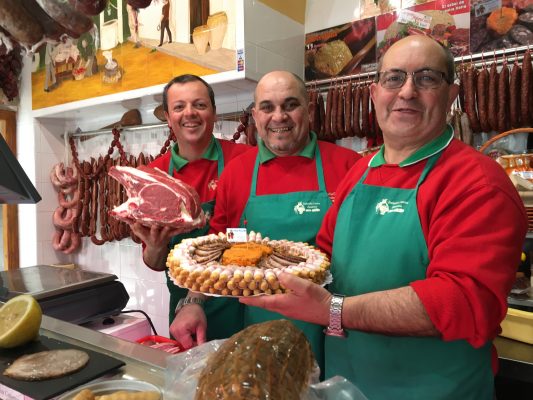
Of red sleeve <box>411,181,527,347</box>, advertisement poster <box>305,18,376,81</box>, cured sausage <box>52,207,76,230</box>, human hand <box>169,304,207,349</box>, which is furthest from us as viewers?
cured sausage <box>52,207,76,230</box>

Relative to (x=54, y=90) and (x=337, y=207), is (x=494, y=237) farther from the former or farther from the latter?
(x=54, y=90)

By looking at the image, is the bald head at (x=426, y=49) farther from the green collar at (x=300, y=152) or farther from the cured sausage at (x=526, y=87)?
the cured sausage at (x=526, y=87)

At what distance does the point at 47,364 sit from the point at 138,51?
128 inches

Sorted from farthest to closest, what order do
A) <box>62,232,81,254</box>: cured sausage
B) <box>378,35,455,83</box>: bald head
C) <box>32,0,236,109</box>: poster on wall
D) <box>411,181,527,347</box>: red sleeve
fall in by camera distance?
<box>62,232,81,254</box>: cured sausage
<box>32,0,236,109</box>: poster on wall
<box>378,35,455,83</box>: bald head
<box>411,181,527,347</box>: red sleeve

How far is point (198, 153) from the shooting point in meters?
2.83

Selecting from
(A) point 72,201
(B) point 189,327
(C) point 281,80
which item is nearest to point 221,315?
(B) point 189,327

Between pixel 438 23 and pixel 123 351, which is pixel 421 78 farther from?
pixel 438 23

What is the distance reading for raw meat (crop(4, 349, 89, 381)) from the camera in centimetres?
111

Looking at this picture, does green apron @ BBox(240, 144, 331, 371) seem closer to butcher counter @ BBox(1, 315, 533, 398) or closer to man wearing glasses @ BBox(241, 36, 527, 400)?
man wearing glasses @ BBox(241, 36, 527, 400)

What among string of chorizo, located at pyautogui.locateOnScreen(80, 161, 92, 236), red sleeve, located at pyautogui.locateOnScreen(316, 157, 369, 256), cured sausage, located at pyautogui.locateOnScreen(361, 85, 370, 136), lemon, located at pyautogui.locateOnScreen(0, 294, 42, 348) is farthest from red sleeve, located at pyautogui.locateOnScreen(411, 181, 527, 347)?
string of chorizo, located at pyautogui.locateOnScreen(80, 161, 92, 236)

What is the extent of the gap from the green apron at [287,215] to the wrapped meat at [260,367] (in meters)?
1.20

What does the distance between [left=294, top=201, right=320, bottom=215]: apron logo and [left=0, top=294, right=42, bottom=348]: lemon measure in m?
1.23

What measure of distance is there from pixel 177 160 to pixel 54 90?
2.72 meters

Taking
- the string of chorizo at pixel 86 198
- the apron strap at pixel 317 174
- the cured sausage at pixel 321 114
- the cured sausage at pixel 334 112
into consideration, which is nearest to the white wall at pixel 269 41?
the cured sausage at pixel 321 114
